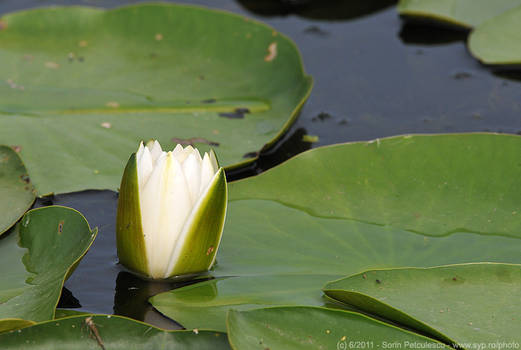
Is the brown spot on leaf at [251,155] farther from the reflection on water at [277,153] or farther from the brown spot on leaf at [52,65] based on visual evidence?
the brown spot on leaf at [52,65]

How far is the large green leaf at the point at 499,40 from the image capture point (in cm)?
230

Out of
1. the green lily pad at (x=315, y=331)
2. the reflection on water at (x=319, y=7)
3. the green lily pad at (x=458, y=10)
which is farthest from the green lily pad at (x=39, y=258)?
the green lily pad at (x=458, y=10)

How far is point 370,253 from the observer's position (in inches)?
55.0

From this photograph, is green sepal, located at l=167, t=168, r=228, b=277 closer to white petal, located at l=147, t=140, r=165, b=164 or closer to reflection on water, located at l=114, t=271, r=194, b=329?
reflection on water, located at l=114, t=271, r=194, b=329

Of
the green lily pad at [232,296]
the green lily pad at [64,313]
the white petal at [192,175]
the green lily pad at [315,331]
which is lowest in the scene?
the green lily pad at [64,313]

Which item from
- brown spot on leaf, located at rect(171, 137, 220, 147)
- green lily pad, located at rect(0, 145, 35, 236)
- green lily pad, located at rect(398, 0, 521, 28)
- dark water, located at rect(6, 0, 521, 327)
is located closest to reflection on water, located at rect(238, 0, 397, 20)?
dark water, located at rect(6, 0, 521, 327)

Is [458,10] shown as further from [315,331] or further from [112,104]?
[315,331]

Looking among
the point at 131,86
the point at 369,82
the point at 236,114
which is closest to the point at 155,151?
the point at 236,114

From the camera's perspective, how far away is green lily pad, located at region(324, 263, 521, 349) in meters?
1.13

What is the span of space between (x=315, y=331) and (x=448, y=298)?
29 cm

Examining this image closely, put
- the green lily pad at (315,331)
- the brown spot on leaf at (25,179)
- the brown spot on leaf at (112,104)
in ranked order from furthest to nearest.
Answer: the brown spot on leaf at (112,104) < the brown spot on leaf at (25,179) < the green lily pad at (315,331)

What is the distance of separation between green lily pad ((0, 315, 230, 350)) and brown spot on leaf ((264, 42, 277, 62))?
3.98ft

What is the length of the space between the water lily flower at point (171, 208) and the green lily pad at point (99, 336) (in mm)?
207

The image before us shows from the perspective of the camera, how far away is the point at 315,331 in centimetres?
113
